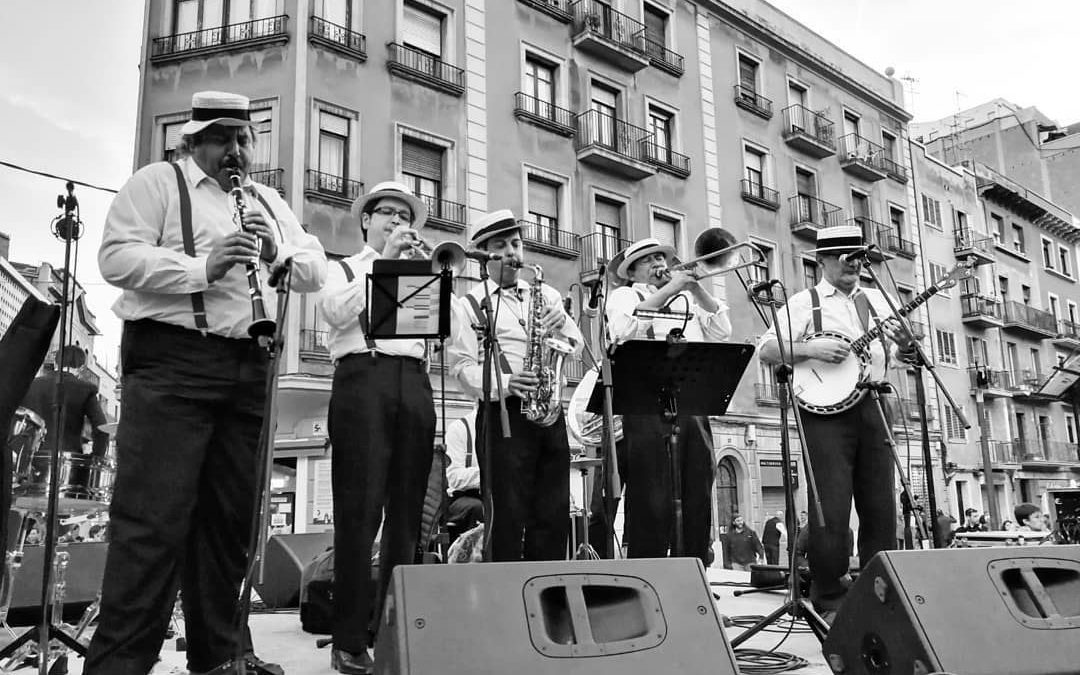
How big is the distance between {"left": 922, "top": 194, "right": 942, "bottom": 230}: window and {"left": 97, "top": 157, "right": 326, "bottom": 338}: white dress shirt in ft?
101

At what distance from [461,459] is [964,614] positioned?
200 inches

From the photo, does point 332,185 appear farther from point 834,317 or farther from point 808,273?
point 808,273

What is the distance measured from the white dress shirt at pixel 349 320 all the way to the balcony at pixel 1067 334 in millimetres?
38835

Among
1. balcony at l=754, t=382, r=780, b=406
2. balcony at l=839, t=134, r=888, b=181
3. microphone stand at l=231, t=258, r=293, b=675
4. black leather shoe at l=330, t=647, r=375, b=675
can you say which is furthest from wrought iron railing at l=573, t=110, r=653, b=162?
microphone stand at l=231, t=258, r=293, b=675

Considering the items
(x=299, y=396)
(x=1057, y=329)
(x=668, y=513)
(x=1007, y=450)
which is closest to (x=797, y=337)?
(x=668, y=513)

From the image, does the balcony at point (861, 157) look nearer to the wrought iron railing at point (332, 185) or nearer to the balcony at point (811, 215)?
the balcony at point (811, 215)

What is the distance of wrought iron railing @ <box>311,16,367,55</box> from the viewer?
15922 mm

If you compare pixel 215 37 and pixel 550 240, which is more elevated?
pixel 215 37

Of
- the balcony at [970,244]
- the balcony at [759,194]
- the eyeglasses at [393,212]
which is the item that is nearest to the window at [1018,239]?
the balcony at [970,244]

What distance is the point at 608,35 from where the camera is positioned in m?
20.8

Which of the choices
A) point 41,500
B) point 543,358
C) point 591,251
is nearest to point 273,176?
point 591,251

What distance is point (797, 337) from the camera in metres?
4.93

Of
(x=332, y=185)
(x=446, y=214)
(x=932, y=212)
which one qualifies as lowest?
(x=446, y=214)

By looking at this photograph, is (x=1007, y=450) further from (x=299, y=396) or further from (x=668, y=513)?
(x=668, y=513)
